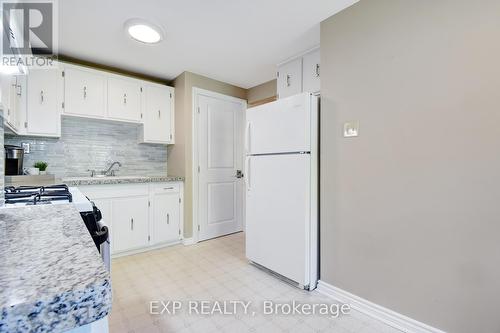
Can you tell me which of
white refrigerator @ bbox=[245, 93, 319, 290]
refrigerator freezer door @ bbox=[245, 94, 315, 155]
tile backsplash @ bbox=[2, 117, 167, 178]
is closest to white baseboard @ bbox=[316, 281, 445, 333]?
white refrigerator @ bbox=[245, 93, 319, 290]

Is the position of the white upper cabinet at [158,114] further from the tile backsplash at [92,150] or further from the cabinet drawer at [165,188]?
the cabinet drawer at [165,188]

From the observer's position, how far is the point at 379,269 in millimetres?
1675

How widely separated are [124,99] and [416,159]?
301 centimetres

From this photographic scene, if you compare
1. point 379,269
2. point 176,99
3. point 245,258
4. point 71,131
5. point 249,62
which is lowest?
point 245,258

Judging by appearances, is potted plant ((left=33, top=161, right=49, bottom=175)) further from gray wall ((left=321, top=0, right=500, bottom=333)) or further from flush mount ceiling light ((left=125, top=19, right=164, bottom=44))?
gray wall ((left=321, top=0, right=500, bottom=333))

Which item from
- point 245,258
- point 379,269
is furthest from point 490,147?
point 245,258

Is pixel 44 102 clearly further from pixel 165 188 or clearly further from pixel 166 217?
pixel 166 217

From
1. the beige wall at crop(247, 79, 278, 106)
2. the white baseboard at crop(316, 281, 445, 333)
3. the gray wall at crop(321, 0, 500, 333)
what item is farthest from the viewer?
the beige wall at crop(247, 79, 278, 106)

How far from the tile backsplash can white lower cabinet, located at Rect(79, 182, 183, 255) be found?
1.81 feet

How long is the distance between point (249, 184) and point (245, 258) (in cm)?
89

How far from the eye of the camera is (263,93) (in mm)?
3543

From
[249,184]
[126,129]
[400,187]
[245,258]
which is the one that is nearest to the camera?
[400,187]

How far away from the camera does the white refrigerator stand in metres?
1.99

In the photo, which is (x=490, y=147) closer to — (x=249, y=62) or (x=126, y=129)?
(x=249, y=62)
